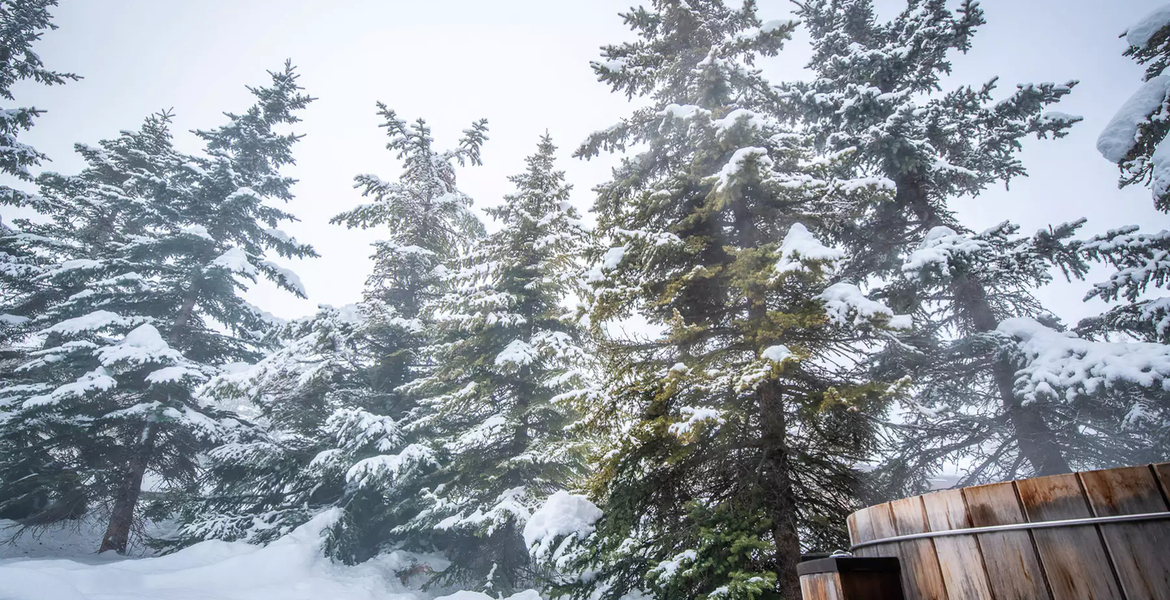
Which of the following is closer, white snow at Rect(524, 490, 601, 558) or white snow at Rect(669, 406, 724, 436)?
white snow at Rect(669, 406, 724, 436)

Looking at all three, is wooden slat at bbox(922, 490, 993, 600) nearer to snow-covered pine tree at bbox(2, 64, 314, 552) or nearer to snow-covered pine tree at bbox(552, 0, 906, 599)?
snow-covered pine tree at bbox(552, 0, 906, 599)

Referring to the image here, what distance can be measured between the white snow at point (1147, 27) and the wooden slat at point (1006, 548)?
23.3 ft

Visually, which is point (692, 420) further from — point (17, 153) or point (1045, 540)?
point (17, 153)

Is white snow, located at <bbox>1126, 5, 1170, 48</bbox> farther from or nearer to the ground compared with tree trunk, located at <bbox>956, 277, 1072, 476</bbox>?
farther from the ground

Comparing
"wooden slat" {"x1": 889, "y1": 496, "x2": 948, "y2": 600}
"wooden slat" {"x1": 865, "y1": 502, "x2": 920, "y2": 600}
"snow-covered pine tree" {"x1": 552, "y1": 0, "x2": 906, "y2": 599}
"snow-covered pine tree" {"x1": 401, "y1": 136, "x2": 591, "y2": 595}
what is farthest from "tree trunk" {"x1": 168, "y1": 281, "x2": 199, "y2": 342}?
"wooden slat" {"x1": 889, "y1": 496, "x2": 948, "y2": 600}

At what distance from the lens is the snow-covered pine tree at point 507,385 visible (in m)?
11.9

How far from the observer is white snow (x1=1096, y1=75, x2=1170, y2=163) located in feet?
18.4

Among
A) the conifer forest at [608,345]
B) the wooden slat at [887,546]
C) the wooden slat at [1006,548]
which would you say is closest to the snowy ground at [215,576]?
the conifer forest at [608,345]

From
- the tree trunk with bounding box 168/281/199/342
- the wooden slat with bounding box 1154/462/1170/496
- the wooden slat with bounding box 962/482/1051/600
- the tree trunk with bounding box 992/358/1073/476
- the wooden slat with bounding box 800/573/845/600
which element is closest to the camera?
the wooden slat with bounding box 1154/462/1170/496

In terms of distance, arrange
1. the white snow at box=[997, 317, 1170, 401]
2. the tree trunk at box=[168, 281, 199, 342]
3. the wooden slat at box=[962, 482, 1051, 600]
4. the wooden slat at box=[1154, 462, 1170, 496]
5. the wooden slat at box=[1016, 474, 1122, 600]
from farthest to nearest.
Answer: the tree trunk at box=[168, 281, 199, 342] → the white snow at box=[997, 317, 1170, 401] → the wooden slat at box=[962, 482, 1051, 600] → the wooden slat at box=[1016, 474, 1122, 600] → the wooden slat at box=[1154, 462, 1170, 496]

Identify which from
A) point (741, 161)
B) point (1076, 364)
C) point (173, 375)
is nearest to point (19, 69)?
point (173, 375)

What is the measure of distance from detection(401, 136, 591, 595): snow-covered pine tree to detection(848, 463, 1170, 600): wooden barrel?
8.51 meters

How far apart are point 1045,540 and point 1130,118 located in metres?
6.46

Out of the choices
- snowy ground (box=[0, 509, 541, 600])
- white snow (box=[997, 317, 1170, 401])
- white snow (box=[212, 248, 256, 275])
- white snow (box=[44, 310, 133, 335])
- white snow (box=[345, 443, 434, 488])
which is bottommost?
snowy ground (box=[0, 509, 541, 600])
